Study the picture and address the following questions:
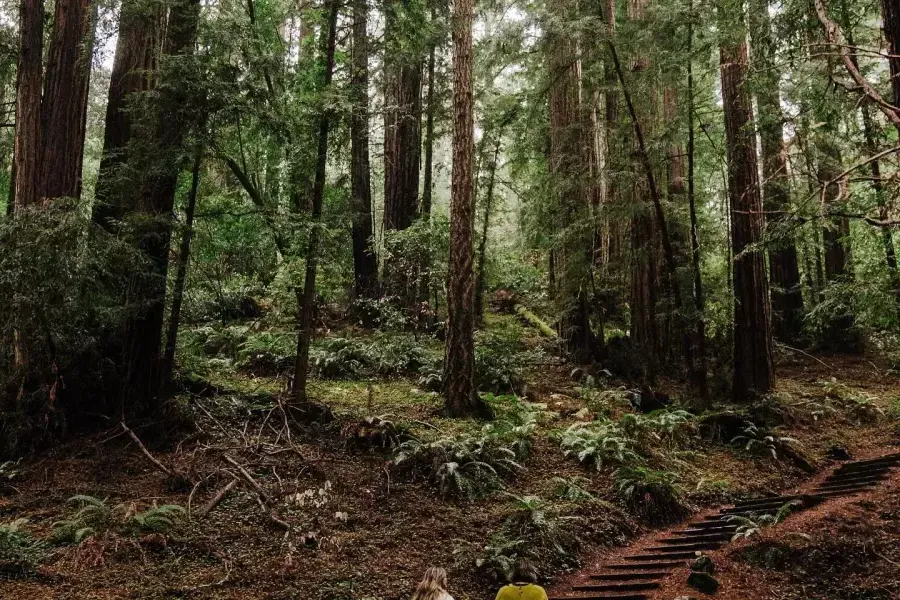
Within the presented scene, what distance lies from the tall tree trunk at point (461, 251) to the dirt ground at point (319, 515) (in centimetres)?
63

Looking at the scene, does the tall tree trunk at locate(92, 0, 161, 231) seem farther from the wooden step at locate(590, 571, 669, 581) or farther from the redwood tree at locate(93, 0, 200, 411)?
the wooden step at locate(590, 571, 669, 581)

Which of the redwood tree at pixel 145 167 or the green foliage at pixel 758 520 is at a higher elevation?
the redwood tree at pixel 145 167

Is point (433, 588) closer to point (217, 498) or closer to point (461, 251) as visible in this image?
point (217, 498)

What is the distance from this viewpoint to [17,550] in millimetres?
4570

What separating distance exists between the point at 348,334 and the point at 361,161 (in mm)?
4015

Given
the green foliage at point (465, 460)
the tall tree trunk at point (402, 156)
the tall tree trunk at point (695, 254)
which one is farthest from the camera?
the tall tree trunk at point (402, 156)

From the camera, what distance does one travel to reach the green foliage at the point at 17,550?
14.2 feet

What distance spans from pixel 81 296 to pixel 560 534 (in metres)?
5.53

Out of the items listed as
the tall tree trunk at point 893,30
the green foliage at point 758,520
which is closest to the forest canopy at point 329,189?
the tall tree trunk at point 893,30

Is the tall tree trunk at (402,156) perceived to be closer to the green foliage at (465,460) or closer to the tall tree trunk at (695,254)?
the tall tree trunk at (695,254)

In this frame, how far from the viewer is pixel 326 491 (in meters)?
6.23

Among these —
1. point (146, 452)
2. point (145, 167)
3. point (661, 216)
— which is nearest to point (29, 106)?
point (145, 167)

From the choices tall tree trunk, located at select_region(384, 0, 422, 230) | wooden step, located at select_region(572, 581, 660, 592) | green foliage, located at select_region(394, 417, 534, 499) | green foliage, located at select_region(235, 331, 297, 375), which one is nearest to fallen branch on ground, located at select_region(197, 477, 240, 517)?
green foliage, located at select_region(394, 417, 534, 499)

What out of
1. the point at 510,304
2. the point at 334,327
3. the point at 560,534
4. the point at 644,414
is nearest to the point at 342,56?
the point at 334,327
